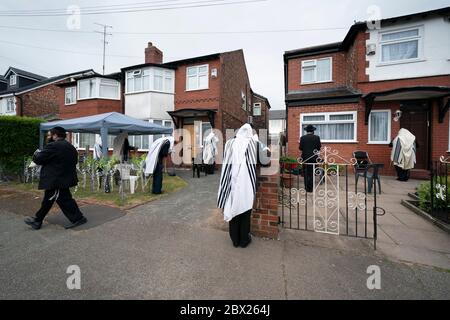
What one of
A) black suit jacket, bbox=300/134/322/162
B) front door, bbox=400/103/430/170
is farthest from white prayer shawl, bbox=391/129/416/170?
black suit jacket, bbox=300/134/322/162

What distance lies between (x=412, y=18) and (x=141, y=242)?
12754 mm

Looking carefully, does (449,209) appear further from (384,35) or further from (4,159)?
(4,159)

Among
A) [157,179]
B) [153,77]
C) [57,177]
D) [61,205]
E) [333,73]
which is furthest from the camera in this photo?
[153,77]

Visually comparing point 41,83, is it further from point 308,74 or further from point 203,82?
point 308,74

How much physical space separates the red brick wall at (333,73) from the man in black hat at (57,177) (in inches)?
436

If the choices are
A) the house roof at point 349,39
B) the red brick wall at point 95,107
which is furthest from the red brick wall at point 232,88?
the red brick wall at point 95,107

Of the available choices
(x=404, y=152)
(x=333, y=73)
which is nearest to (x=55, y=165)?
(x=404, y=152)

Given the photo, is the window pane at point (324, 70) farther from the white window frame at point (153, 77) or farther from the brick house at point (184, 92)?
the white window frame at point (153, 77)

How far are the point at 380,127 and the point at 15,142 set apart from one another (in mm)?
15247

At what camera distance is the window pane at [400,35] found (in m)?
8.78

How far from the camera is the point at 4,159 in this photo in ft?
26.2

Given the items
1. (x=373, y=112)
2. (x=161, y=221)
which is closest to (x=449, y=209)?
(x=161, y=221)

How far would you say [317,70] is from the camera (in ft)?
37.2
